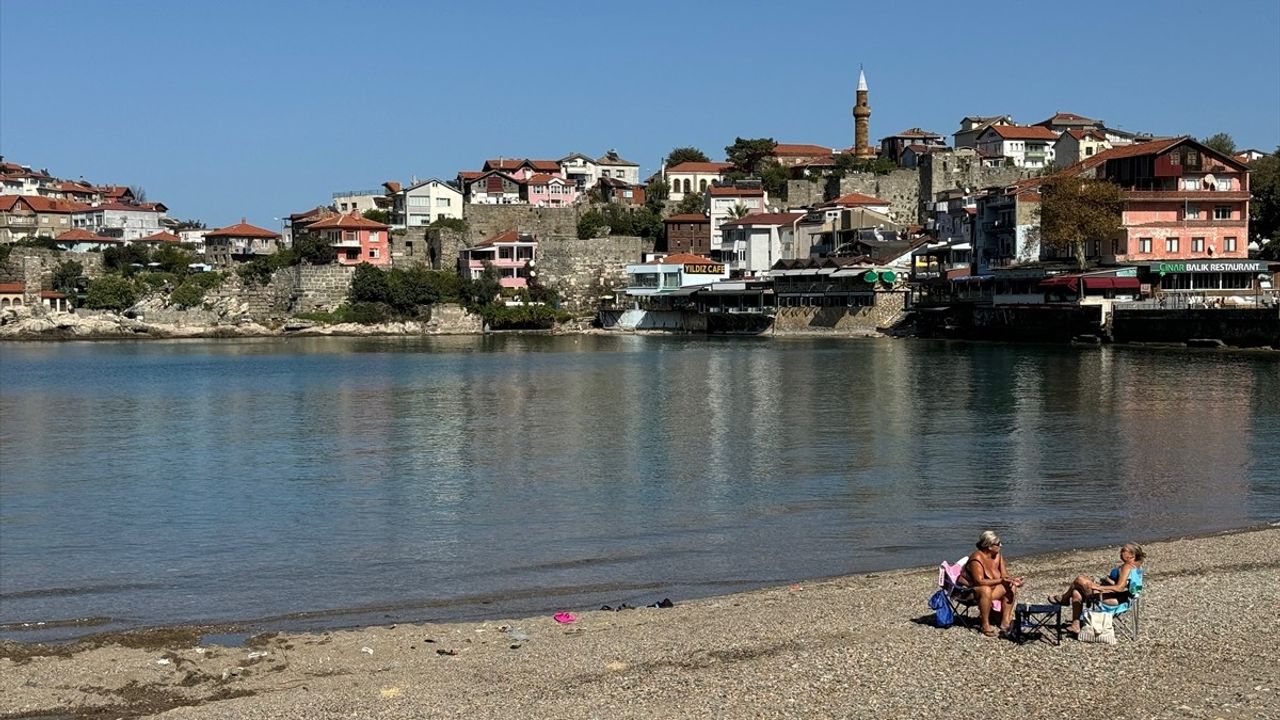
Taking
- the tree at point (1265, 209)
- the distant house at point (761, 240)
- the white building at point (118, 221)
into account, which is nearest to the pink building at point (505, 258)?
the distant house at point (761, 240)

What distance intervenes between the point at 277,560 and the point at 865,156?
85.1 meters

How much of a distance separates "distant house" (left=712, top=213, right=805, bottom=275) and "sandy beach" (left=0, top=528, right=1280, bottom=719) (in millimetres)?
69256

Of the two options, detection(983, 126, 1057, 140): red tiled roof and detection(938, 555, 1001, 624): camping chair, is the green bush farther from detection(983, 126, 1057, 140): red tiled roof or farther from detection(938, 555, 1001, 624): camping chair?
detection(938, 555, 1001, 624): camping chair

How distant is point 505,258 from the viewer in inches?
3260

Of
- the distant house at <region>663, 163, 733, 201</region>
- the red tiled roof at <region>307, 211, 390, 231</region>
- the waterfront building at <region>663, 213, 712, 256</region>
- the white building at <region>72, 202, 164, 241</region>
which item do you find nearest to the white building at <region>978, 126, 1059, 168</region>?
the distant house at <region>663, 163, 733, 201</region>

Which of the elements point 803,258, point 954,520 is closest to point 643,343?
point 803,258

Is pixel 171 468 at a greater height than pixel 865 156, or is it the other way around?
pixel 865 156

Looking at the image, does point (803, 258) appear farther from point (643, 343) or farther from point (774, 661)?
point (774, 661)

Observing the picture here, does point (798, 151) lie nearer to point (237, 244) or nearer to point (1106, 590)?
point (237, 244)

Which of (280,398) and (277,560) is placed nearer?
(277,560)

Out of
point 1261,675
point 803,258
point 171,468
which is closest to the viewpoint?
point 1261,675

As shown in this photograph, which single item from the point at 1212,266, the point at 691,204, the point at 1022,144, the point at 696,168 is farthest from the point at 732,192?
the point at 1212,266

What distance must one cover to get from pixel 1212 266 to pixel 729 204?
35877 mm

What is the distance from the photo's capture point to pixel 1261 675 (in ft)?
30.3
